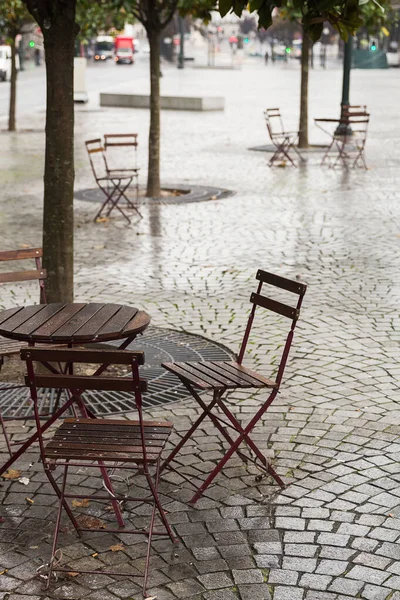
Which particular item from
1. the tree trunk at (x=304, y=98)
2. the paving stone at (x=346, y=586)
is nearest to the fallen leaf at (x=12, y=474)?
the paving stone at (x=346, y=586)

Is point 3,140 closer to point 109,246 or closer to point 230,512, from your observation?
point 109,246

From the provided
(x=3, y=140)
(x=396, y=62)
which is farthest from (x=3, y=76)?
(x=396, y=62)

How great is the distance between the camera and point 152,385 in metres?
7.36

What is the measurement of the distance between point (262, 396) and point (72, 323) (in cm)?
187

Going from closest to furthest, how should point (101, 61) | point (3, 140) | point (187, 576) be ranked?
point (187, 576), point (3, 140), point (101, 61)

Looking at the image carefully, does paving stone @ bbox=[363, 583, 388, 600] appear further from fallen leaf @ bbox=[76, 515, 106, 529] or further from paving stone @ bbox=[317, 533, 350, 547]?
fallen leaf @ bbox=[76, 515, 106, 529]

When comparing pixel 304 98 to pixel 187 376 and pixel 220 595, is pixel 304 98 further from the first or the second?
pixel 220 595

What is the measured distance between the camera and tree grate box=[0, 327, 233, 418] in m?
6.86

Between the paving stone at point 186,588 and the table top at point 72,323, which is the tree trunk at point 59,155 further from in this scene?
the paving stone at point 186,588

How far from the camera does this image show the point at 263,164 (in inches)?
790

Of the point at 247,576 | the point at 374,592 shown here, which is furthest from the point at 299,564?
the point at 374,592

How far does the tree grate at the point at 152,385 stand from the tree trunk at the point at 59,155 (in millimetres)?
826

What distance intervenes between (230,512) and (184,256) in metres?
6.61

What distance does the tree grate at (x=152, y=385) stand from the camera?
6.86 m
